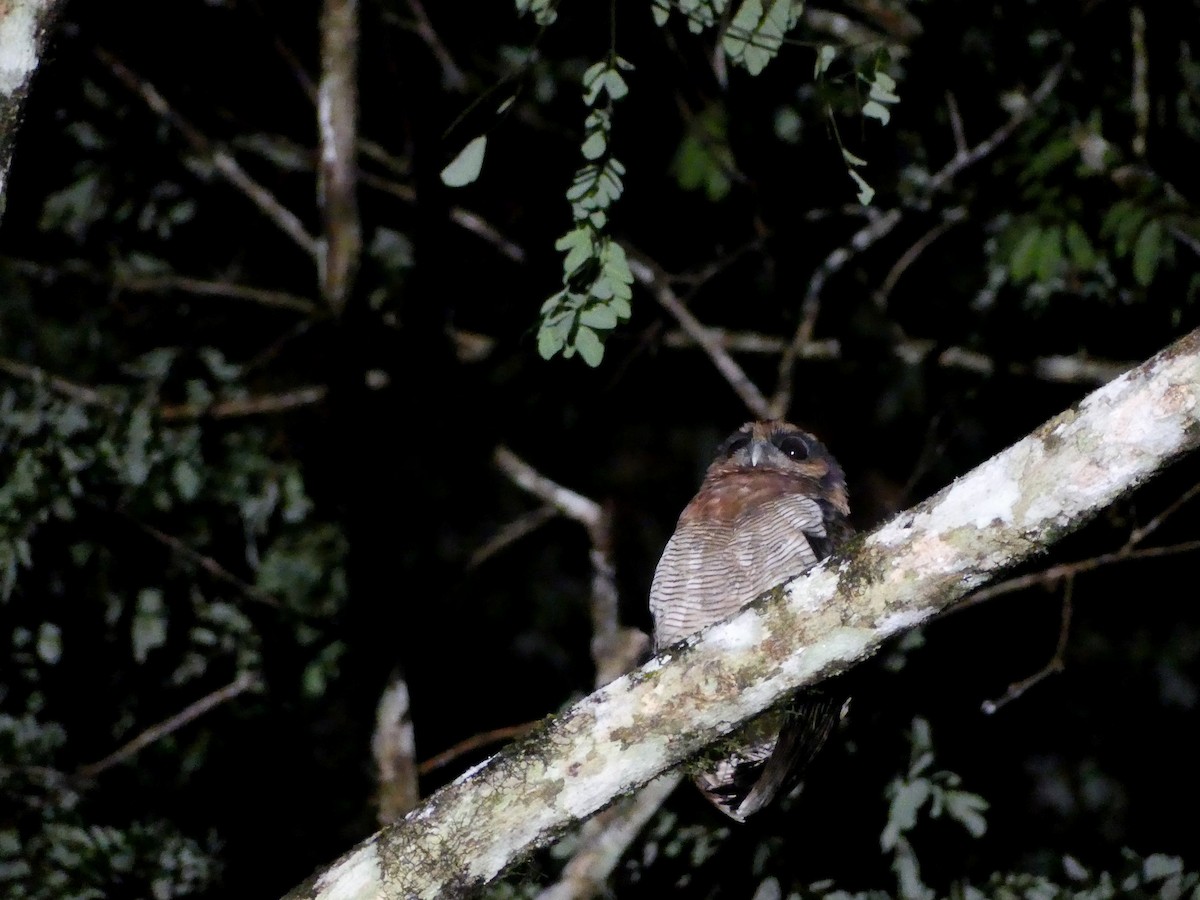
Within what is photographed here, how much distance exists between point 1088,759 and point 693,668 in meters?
6.80

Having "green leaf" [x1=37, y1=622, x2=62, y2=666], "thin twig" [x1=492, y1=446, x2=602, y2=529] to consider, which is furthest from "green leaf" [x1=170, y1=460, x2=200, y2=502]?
"thin twig" [x1=492, y1=446, x2=602, y2=529]

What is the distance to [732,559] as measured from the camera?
14.8 feet

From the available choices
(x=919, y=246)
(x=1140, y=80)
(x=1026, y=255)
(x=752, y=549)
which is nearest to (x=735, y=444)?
(x=752, y=549)

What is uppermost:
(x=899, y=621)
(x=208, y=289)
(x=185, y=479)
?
(x=208, y=289)

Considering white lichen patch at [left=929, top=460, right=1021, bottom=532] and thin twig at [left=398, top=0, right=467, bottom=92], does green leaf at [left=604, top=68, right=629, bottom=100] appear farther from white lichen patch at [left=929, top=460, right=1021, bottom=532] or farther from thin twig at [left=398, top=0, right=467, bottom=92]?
thin twig at [left=398, top=0, right=467, bottom=92]

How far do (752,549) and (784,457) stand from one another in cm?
58

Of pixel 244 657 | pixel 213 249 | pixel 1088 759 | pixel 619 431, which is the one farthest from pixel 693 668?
pixel 1088 759

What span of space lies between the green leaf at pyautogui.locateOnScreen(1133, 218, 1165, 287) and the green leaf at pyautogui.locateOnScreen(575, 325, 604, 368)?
2.57 metres

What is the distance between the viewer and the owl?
4.11 meters

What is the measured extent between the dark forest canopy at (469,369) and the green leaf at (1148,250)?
0.02 metres

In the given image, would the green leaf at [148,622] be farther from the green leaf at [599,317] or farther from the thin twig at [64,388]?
the green leaf at [599,317]

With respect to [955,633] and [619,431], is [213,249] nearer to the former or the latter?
[619,431]

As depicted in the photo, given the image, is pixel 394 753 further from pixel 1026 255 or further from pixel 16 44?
pixel 16 44

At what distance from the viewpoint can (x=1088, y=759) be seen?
8.80 metres
